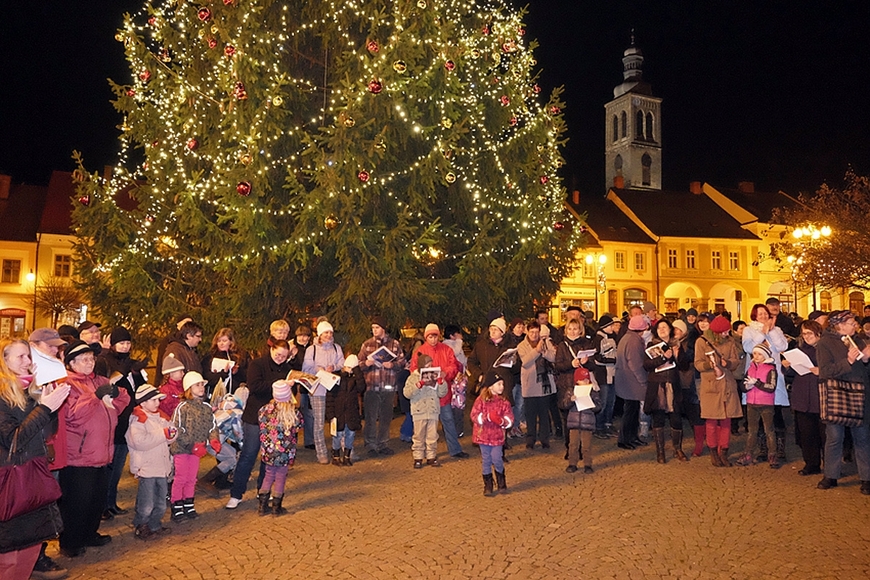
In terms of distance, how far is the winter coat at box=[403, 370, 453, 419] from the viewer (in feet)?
32.5

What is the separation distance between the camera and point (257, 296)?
45.0 ft

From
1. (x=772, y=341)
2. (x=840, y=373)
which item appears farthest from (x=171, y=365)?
(x=772, y=341)

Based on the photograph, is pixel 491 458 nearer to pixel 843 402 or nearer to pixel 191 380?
pixel 191 380

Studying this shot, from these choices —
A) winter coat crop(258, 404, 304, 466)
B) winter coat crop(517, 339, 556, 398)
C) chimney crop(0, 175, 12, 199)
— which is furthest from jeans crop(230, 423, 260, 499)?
chimney crop(0, 175, 12, 199)

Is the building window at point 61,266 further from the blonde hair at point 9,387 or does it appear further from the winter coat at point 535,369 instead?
the blonde hair at point 9,387

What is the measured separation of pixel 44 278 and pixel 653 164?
59.4 metres

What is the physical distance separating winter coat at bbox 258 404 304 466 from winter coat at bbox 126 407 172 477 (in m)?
0.92

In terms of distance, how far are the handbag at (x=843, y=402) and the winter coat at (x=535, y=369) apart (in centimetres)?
387

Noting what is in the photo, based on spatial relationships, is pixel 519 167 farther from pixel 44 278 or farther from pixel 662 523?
pixel 44 278

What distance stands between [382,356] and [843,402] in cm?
592

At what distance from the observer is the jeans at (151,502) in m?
6.84

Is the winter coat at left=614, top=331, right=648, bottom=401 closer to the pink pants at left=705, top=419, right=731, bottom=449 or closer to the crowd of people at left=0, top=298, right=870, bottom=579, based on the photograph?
the crowd of people at left=0, top=298, right=870, bottom=579

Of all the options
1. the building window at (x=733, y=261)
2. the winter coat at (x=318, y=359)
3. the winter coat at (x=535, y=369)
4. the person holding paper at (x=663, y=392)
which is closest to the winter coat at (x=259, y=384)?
the winter coat at (x=318, y=359)

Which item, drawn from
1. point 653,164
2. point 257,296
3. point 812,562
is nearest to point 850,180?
point 257,296
